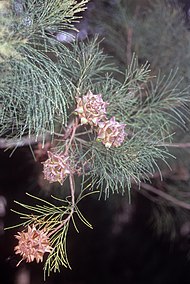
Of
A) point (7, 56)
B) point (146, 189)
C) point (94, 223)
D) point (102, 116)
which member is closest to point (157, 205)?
point (146, 189)

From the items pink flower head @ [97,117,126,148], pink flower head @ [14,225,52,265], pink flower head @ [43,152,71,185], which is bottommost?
pink flower head @ [14,225,52,265]

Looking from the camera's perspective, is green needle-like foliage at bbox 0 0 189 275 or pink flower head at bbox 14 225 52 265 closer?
green needle-like foliage at bbox 0 0 189 275

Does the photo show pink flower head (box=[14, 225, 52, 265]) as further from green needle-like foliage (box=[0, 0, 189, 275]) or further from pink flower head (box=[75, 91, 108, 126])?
pink flower head (box=[75, 91, 108, 126])

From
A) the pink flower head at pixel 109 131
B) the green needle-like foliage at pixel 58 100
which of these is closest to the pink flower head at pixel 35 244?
the green needle-like foliage at pixel 58 100

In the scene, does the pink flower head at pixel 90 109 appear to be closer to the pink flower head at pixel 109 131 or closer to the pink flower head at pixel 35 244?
the pink flower head at pixel 109 131

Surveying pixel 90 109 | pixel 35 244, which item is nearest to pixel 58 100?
pixel 90 109

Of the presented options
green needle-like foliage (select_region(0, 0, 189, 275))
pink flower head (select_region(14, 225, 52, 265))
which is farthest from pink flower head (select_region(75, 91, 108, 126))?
pink flower head (select_region(14, 225, 52, 265))

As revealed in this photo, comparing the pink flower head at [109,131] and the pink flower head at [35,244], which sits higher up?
the pink flower head at [109,131]

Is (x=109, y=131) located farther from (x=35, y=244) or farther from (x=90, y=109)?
(x=35, y=244)

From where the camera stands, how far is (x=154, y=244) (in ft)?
3.18

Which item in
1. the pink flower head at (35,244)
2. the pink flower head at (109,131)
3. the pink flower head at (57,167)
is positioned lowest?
the pink flower head at (35,244)

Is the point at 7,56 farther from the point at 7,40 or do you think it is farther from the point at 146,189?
the point at 146,189

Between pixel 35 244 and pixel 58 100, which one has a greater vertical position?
pixel 58 100

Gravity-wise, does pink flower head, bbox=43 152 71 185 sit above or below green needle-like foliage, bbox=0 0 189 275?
below
